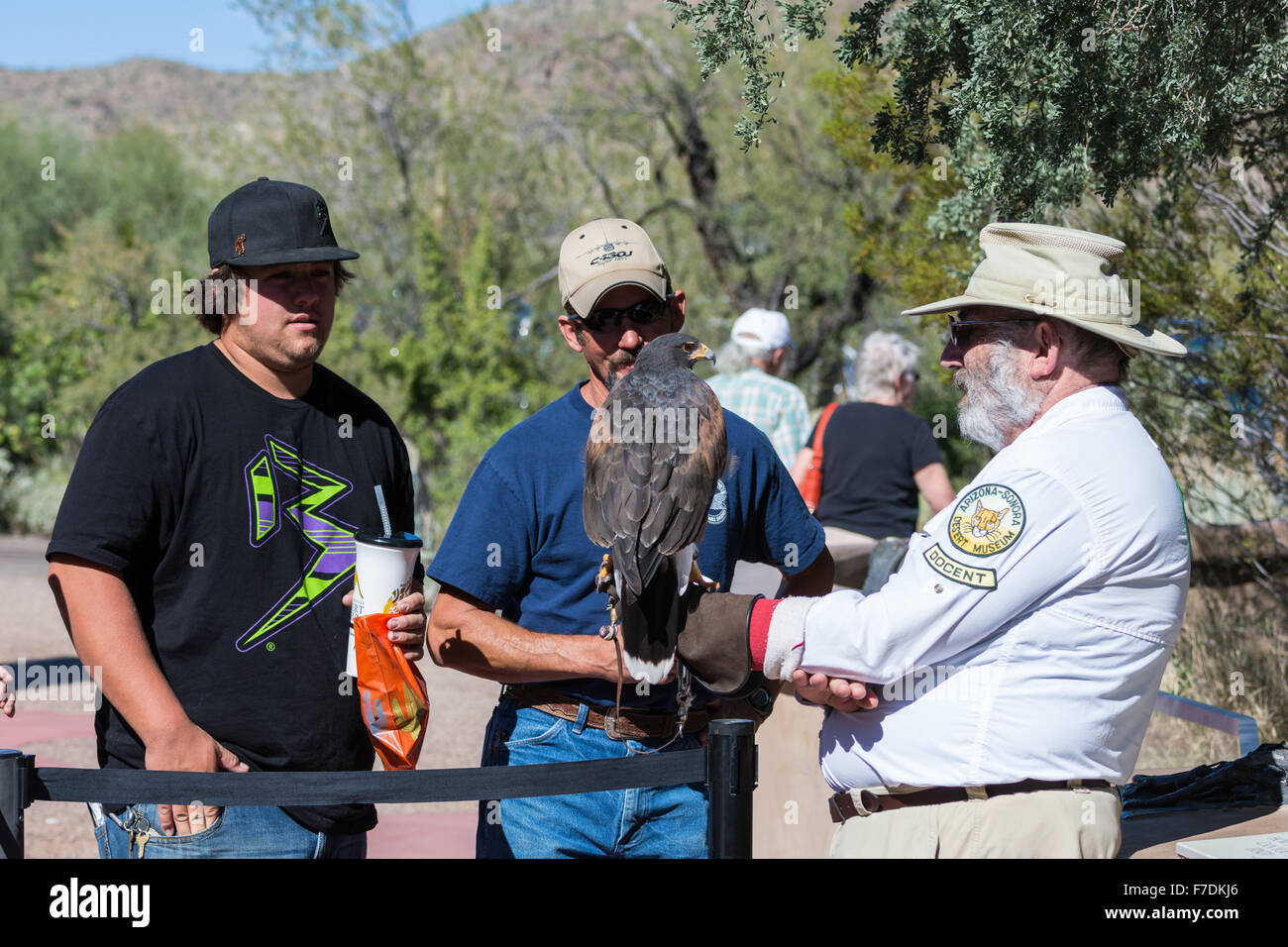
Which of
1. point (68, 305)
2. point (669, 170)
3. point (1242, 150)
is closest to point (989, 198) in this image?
point (1242, 150)

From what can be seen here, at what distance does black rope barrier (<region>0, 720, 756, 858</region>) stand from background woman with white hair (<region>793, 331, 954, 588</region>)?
4135 millimetres

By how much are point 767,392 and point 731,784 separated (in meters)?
4.93

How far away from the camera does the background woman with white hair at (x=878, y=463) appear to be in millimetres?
6730

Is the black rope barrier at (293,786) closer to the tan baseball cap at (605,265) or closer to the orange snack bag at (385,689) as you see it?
the orange snack bag at (385,689)

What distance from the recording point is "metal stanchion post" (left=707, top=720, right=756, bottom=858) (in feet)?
8.28

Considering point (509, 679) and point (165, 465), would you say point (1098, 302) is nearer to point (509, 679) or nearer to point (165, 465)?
point (509, 679)

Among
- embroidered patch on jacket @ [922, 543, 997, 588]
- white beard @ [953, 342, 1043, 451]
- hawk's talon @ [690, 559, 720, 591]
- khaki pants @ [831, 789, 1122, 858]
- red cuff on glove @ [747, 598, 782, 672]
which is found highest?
white beard @ [953, 342, 1043, 451]

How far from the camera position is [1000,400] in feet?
9.07

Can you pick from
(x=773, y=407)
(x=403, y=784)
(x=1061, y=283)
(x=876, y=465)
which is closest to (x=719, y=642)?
(x=403, y=784)

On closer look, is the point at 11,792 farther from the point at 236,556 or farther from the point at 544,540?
the point at 544,540

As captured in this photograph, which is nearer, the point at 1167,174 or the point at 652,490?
the point at 652,490

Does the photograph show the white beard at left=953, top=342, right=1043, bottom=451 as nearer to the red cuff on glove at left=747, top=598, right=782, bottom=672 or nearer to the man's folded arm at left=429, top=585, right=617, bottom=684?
the red cuff on glove at left=747, top=598, right=782, bottom=672

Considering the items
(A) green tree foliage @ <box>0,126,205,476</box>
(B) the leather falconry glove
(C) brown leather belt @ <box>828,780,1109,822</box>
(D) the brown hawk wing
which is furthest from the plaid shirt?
(A) green tree foliage @ <box>0,126,205,476</box>

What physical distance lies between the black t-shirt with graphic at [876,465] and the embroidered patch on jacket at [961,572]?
4334mm
